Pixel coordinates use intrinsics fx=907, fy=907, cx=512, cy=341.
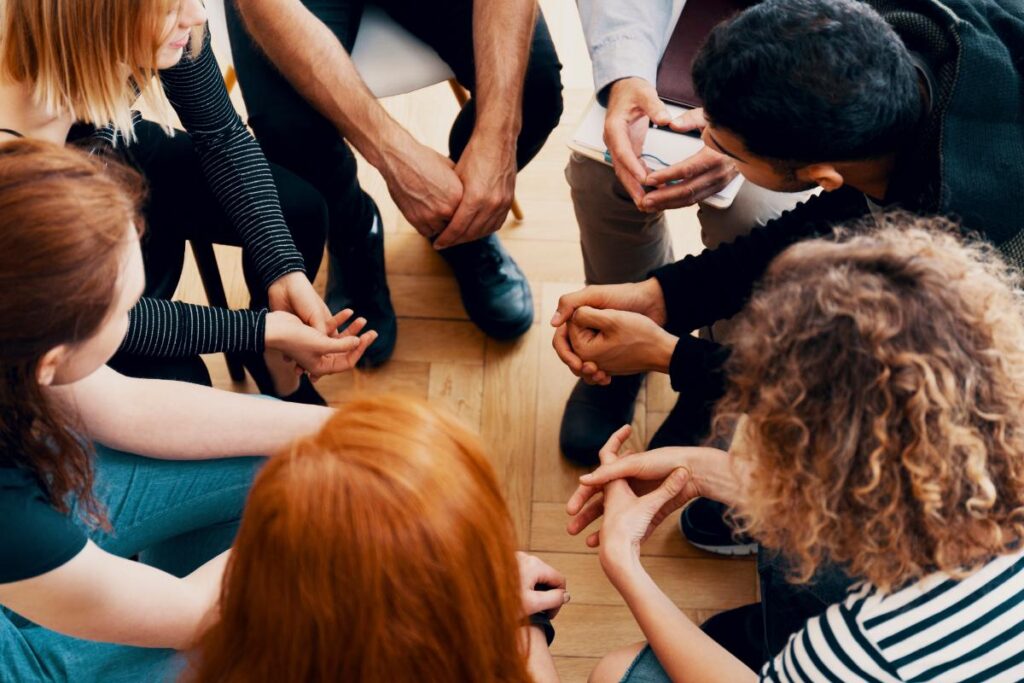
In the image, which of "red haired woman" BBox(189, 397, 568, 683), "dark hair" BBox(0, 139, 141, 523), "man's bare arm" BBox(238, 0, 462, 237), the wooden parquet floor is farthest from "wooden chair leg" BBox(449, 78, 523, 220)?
"red haired woman" BBox(189, 397, 568, 683)

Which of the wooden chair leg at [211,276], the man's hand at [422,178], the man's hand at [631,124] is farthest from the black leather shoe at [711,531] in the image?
the wooden chair leg at [211,276]

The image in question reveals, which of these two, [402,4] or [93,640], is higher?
[402,4]

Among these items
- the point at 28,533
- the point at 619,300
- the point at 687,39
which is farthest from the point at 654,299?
the point at 28,533

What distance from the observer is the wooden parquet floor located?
1.51 metres

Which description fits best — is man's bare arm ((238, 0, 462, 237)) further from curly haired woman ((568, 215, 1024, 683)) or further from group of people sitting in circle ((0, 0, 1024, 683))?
curly haired woman ((568, 215, 1024, 683))

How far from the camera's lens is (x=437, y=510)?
66 cm

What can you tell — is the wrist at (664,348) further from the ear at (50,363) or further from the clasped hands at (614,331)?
the ear at (50,363)

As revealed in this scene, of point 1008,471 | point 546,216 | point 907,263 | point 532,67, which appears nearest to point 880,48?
point 907,263

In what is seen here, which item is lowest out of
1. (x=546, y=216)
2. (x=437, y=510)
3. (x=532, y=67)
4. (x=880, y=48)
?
(x=546, y=216)

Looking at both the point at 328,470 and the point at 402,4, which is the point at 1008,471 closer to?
the point at 328,470

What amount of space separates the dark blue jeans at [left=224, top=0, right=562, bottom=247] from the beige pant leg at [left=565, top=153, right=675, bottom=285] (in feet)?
0.46

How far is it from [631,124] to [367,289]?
2.05 ft

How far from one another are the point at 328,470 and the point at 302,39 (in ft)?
3.20

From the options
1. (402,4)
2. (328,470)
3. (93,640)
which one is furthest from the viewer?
(402,4)
